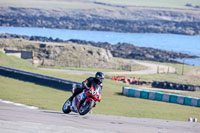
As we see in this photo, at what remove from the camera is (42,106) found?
2108 cm

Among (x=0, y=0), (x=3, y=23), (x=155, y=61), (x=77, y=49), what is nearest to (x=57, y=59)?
(x=77, y=49)

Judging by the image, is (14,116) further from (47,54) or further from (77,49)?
(77,49)

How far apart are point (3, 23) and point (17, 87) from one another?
433ft

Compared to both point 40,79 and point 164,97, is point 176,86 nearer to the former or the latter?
point 164,97

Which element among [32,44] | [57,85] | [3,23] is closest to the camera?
[57,85]

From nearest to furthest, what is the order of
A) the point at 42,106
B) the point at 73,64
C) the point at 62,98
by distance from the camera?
1. the point at 42,106
2. the point at 62,98
3. the point at 73,64

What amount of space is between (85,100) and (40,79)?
17.1m

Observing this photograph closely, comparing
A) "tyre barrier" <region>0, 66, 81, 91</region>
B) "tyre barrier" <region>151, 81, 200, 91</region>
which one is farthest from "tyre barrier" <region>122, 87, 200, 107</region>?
"tyre barrier" <region>151, 81, 200, 91</region>

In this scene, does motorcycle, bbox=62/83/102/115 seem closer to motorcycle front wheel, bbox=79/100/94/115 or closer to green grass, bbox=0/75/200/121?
motorcycle front wheel, bbox=79/100/94/115

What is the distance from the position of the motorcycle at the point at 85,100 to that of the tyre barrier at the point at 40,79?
1344 centimetres

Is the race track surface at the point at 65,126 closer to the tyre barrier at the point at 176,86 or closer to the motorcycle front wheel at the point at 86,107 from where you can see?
the motorcycle front wheel at the point at 86,107

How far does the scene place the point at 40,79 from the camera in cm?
3133

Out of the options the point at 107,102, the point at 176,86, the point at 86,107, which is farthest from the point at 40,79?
the point at 176,86

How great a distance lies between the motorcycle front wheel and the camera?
47.0 ft
